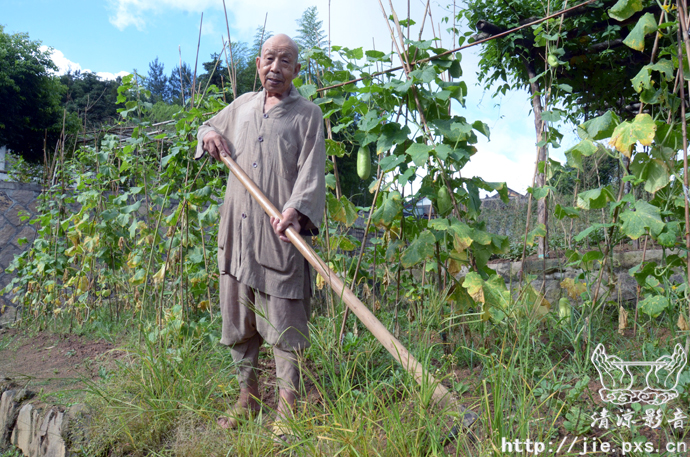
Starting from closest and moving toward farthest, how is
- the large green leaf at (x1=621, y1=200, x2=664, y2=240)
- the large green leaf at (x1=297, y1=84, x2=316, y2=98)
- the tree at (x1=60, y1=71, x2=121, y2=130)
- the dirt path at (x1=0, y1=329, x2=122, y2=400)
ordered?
the large green leaf at (x1=621, y1=200, x2=664, y2=240)
the large green leaf at (x1=297, y1=84, x2=316, y2=98)
the dirt path at (x1=0, y1=329, x2=122, y2=400)
the tree at (x1=60, y1=71, x2=121, y2=130)

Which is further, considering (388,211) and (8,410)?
(8,410)

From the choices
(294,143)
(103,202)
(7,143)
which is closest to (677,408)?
(294,143)

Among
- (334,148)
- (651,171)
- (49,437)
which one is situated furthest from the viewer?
(334,148)

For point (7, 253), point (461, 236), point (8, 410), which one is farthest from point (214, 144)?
point (7, 253)

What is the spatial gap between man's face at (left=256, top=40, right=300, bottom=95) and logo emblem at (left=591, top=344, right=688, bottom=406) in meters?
1.54

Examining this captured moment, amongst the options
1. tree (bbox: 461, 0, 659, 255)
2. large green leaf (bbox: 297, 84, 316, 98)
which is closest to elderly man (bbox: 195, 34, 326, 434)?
large green leaf (bbox: 297, 84, 316, 98)

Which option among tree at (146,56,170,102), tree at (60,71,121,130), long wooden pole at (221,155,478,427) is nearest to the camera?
long wooden pole at (221,155,478,427)

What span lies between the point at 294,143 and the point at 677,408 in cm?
164

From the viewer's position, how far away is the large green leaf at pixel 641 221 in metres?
1.80

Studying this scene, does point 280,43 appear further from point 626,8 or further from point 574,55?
point 574,55

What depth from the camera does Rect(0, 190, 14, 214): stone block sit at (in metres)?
5.99

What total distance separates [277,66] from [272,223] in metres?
0.64

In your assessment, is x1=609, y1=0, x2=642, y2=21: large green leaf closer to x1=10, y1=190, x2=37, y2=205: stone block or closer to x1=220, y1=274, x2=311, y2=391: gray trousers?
x1=220, y1=274, x2=311, y2=391: gray trousers

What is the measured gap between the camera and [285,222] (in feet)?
5.95
